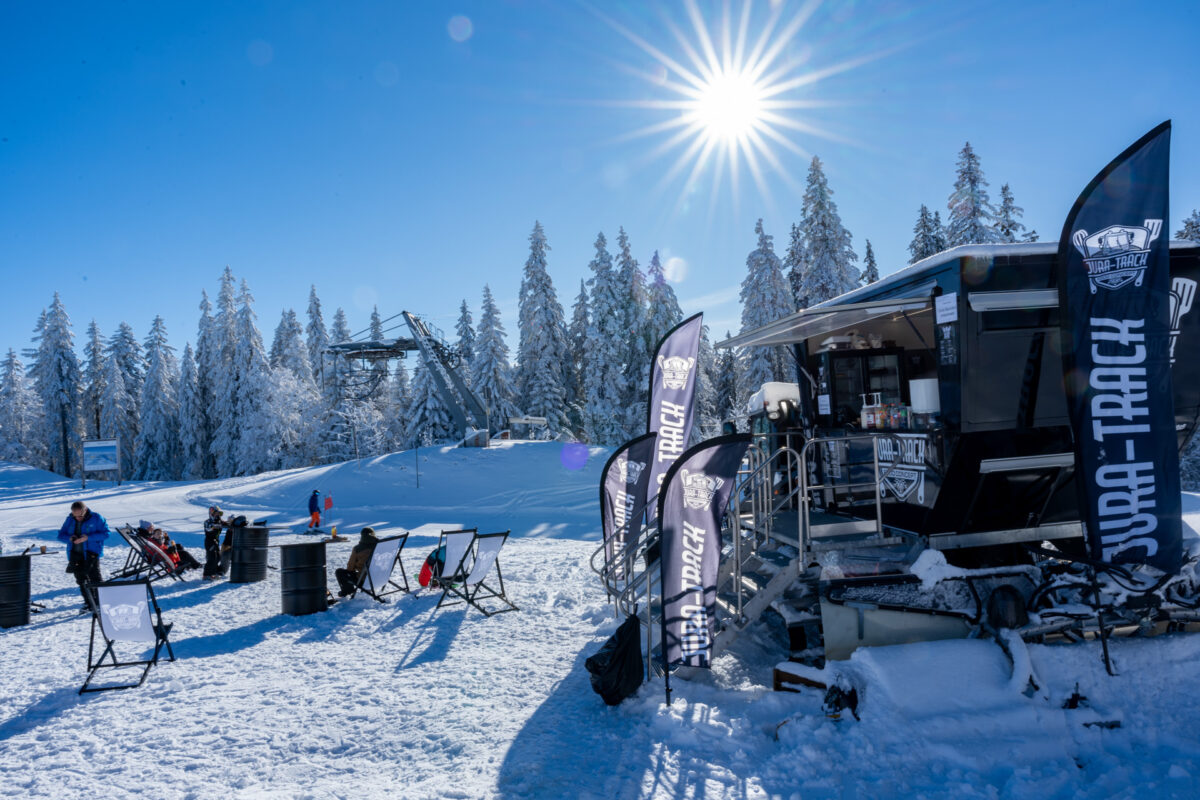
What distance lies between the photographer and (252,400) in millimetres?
41750

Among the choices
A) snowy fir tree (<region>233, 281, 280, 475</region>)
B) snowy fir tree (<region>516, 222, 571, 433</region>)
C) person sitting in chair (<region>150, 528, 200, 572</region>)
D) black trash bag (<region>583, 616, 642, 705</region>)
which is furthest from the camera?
snowy fir tree (<region>233, 281, 280, 475</region>)

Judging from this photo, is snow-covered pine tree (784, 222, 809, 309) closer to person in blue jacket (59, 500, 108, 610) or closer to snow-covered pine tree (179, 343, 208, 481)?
person in blue jacket (59, 500, 108, 610)

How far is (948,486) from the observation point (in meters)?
6.31

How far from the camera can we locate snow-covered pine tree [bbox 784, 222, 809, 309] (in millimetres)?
30422

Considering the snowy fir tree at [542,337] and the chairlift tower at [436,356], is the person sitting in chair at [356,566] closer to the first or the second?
the chairlift tower at [436,356]

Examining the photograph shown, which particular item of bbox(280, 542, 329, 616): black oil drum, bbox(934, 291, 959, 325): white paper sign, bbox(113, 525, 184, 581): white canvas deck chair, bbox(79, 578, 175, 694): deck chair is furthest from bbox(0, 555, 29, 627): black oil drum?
bbox(934, 291, 959, 325): white paper sign

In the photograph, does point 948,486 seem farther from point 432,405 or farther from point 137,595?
point 432,405

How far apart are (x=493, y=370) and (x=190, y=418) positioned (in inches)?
977

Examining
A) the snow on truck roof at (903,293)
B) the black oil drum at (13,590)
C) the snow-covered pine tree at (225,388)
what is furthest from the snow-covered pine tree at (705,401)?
the snow-covered pine tree at (225,388)

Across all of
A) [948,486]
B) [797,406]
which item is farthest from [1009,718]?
[797,406]

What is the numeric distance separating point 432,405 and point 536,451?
11.5 m

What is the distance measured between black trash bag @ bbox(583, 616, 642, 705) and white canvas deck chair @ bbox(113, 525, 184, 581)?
9140mm

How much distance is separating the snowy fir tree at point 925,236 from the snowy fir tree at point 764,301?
Answer: 8320 millimetres

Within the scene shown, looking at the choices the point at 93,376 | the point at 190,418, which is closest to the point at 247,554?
the point at 190,418
